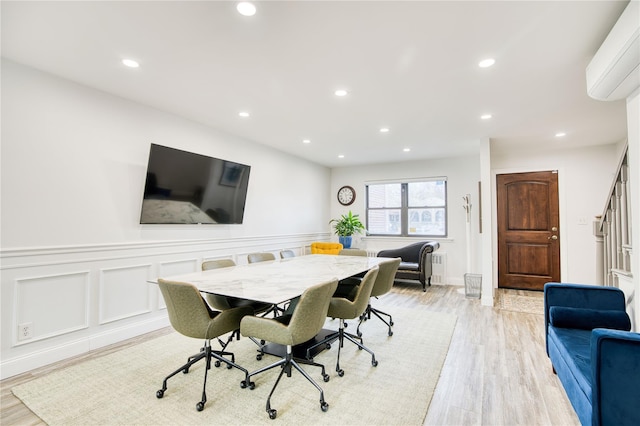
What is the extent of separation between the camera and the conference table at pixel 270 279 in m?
2.06

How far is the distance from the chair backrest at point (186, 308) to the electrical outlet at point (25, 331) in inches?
58.7

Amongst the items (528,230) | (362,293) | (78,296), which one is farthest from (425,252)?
(78,296)

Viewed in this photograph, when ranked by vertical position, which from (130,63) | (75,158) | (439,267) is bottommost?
(439,267)

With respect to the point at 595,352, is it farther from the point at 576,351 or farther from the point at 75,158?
the point at 75,158

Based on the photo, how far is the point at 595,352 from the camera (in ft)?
4.43

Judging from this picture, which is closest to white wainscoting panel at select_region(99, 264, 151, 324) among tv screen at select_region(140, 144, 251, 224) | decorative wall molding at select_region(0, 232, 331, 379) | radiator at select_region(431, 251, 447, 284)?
decorative wall molding at select_region(0, 232, 331, 379)

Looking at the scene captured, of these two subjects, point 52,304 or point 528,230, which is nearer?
point 52,304

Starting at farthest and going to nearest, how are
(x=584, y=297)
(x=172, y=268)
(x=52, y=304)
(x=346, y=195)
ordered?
(x=346, y=195) → (x=172, y=268) → (x=52, y=304) → (x=584, y=297)

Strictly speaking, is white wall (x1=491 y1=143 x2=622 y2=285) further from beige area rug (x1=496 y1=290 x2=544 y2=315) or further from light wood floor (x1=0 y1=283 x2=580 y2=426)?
light wood floor (x1=0 y1=283 x2=580 y2=426)

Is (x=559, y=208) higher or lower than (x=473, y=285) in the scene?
higher

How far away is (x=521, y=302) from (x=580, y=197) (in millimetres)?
2140

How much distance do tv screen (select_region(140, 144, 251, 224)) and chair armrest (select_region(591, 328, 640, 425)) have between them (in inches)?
149

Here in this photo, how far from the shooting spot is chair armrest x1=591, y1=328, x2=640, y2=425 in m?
1.30

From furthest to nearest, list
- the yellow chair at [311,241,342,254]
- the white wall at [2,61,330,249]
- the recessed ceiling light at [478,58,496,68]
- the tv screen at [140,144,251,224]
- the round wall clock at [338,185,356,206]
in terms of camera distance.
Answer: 1. the round wall clock at [338,185,356,206]
2. the yellow chair at [311,241,342,254]
3. the tv screen at [140,144,251,224]
4. the white wall at [2,61,330,249]
5. the recessed ceiling light at [478,58,496,68]
